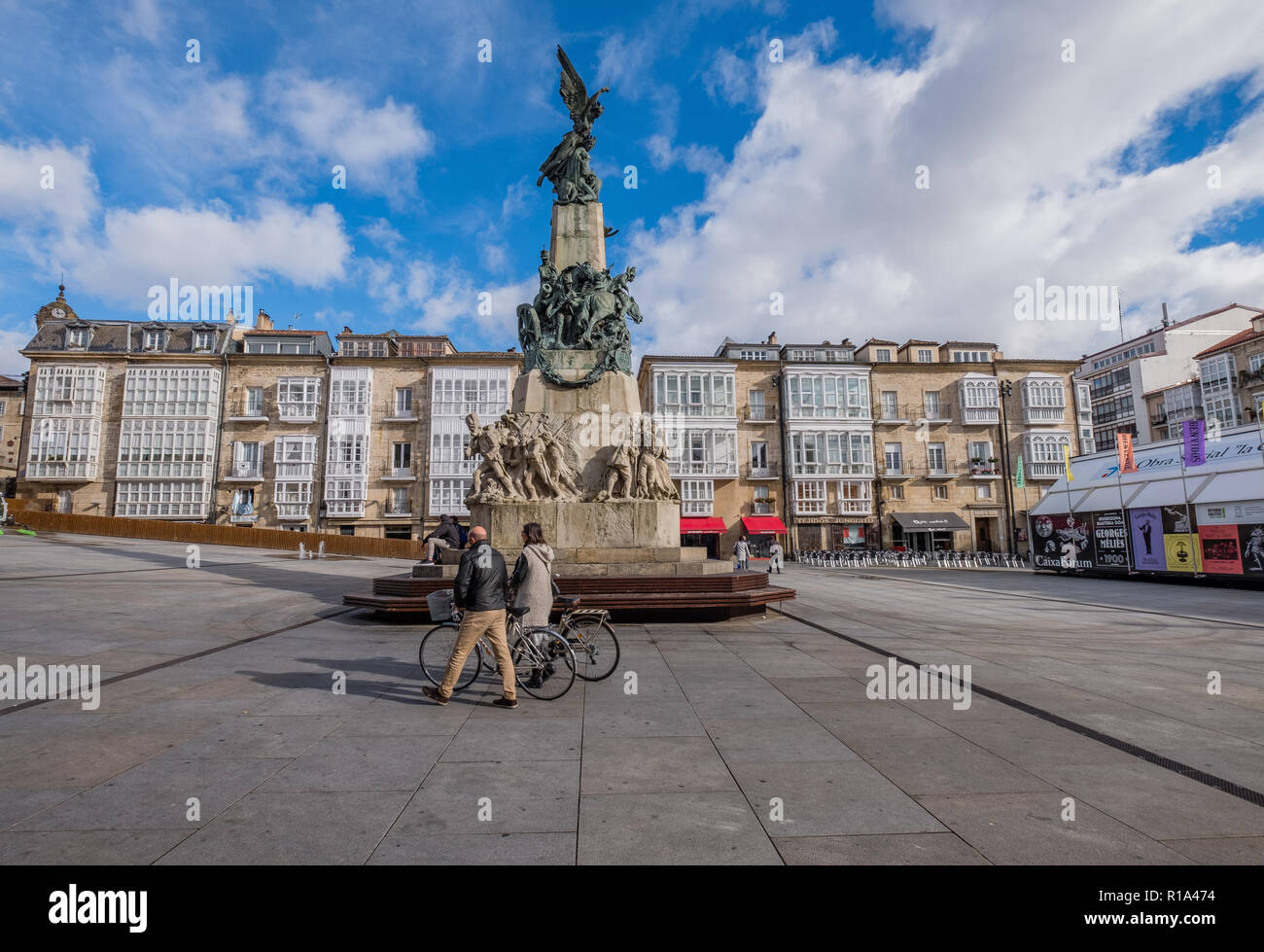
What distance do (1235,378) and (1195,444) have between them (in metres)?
31.1

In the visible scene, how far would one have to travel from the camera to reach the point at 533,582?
6574mm

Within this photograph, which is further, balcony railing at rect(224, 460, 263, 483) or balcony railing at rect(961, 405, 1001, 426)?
balcony railing at rect(961, 405, 1001, 426)

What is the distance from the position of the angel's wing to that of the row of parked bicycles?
2890 cm

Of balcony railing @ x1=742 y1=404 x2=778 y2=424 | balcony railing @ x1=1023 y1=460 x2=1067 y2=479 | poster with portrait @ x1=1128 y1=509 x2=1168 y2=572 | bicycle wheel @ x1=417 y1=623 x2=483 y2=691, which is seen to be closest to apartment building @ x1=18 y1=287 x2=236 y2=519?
balcony railing @ x1=742 y1=404 x2=778 y2=424

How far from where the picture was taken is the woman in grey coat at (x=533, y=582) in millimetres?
6523

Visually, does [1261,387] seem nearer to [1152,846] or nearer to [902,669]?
[902,669]

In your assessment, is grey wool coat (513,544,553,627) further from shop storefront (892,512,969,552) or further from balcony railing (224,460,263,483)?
balcony railing (224,460,263,483)

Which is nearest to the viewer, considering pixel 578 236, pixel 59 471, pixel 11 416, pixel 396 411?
pixel 578 236

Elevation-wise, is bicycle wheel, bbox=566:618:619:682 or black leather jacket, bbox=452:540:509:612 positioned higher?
black leather jacket, bbox=452:540:509:612

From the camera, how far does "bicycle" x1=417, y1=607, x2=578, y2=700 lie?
6.34 meters

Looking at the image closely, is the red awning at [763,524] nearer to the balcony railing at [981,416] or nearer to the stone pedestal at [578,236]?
the balcony railing at [981,416]

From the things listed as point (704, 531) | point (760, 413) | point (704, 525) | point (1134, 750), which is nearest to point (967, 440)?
point (760, 413)

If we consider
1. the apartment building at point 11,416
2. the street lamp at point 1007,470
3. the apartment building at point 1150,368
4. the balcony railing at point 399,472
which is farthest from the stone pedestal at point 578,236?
the apartment building at point 11,416

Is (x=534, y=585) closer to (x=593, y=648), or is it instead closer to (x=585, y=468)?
(x=593, y=648)
